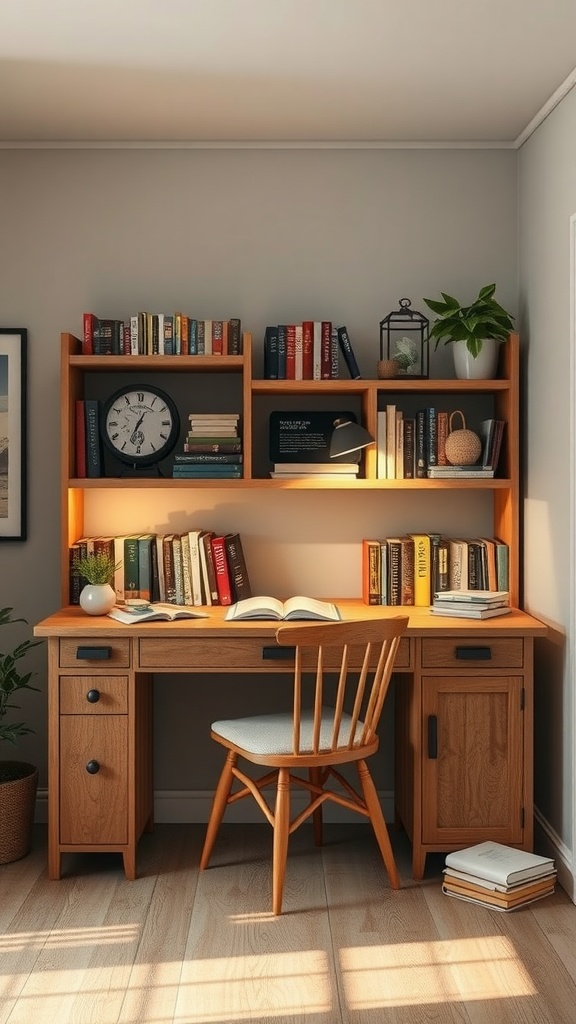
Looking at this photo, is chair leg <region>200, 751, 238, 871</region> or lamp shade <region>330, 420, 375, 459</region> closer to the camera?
chair leg <region>200, 751, 238, 871</region>

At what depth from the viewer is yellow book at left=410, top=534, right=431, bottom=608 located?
145 inches

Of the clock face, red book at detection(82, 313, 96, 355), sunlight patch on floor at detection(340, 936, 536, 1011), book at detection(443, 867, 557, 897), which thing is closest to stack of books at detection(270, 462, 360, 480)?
the clock face

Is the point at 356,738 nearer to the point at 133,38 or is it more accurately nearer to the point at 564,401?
the point at 564,401

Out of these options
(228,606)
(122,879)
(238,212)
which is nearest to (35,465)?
(228,606)

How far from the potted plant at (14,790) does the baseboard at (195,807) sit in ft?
1.04

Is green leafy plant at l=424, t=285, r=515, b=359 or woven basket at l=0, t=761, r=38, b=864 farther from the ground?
green leafy plant at l=424, t=285, r=515, b=359

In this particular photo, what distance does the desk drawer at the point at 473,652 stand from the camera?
3.27 meters

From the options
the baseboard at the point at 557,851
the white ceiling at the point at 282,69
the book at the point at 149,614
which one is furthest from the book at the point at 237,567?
the white ceiling at the point at 282,69

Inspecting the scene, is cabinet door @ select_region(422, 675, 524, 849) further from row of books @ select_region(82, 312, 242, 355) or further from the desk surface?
row of books @ select_region(82, 312, 242, 355)

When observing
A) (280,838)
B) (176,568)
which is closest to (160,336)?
(176,568)

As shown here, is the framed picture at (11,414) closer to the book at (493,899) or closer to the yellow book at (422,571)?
the yellow book at (422,571)

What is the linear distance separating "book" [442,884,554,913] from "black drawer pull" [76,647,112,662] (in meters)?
1.30

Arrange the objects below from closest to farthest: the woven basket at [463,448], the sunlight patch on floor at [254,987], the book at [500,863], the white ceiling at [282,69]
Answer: the sunlight patch on floor at [254,987]
the white ceiling at [282,69]
the book at [500,863]
the woven basket at [463,448]

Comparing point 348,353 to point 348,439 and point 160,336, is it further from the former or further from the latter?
point 160,336
